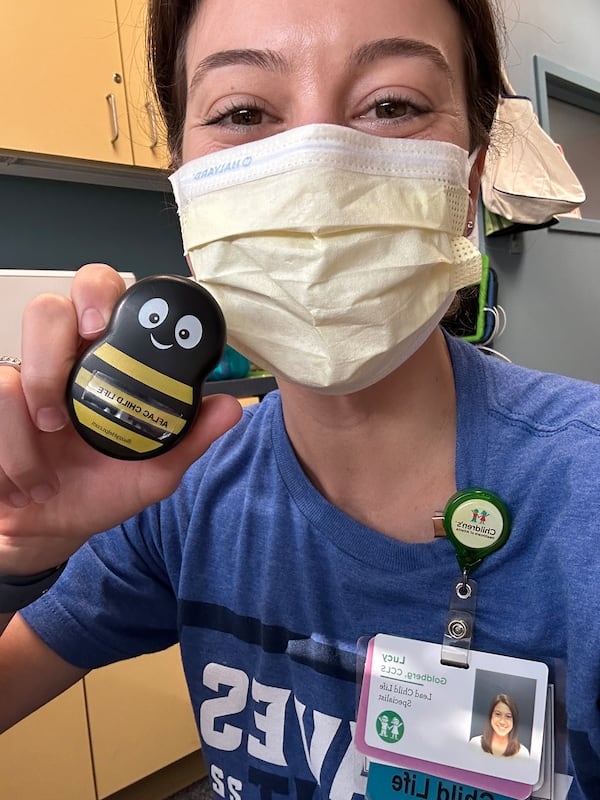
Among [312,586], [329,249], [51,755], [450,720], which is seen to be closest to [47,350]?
[329,249]

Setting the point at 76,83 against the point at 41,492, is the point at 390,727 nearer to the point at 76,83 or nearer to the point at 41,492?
the point at 41,492

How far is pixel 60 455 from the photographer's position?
0.52 meters

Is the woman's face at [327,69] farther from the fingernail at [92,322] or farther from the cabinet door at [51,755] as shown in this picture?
the cabinet door at [51,755]

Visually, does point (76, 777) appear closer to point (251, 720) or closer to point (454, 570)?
point (251, 720)

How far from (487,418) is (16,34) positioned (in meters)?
1.49

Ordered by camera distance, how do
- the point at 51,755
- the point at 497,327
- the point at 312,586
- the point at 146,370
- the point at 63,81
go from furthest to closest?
the point at 497,327
the point at 63,81
the point at 51,755
the point at 312,586
the point at 146,370

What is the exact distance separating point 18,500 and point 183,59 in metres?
0.51

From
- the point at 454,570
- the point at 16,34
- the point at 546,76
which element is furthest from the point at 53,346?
the point at 546,76

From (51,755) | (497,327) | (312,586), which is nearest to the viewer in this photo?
(312,586)

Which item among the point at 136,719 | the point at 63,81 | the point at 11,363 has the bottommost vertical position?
the point at 136,719

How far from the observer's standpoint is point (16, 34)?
148cm

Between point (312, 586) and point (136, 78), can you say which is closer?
point (312, 586)

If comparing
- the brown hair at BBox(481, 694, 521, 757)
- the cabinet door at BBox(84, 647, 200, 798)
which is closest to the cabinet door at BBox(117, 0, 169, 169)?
the cabinet door at BBox(84, 647, 200, 798)

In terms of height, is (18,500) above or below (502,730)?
above
